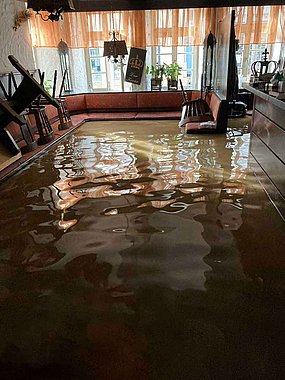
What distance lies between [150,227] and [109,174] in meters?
1.55

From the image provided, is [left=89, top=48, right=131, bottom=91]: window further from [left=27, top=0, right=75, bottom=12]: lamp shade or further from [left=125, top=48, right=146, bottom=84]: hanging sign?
[left=27, top=0, right=75, bottom=12]: lamp shade

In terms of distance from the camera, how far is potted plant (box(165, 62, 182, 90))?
8570 millimetres

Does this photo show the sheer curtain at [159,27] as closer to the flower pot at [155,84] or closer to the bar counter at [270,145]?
the flower pot at [155,84]

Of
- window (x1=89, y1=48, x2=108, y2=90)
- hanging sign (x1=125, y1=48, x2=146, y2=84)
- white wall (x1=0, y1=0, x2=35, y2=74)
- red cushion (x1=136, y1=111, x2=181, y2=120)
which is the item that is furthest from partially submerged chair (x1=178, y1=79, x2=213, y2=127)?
white wall (x1=0, y1=0, x2=35, y2=74)

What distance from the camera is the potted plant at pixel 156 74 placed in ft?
28.2

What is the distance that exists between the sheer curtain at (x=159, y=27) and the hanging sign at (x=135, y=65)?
0.61ft

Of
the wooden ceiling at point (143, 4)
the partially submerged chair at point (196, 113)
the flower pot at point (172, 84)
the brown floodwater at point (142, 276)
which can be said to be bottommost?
the brown floodwater at point (142, 276)

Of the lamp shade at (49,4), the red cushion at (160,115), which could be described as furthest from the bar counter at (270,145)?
the red cushion at (160,115)

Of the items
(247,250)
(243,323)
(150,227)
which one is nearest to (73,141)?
(150,227)

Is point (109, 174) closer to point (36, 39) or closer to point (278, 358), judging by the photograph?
point (278, 358)

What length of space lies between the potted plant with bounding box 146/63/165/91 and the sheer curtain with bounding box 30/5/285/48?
72cm

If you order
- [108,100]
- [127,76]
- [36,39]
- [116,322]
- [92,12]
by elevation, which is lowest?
[116,322]

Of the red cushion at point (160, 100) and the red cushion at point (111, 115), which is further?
the red cushion at point (160, 100)

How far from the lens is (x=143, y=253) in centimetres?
259
